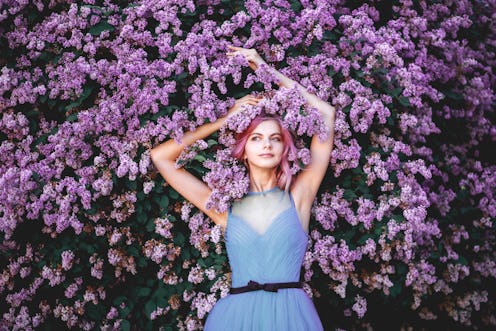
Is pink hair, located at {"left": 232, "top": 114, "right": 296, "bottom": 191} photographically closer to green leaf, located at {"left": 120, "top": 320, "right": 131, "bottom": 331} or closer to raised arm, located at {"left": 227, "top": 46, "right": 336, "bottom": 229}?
raised arm, located at {"left": 227, "top": 46, "right": 336, "bottom": 229}

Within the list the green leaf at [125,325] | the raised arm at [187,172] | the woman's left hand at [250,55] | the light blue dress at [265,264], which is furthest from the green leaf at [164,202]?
the woman's left hand at [250,55]

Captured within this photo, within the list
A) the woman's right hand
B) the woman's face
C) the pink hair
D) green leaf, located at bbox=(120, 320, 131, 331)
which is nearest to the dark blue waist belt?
the pink hair

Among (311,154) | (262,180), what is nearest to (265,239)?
(262,180)

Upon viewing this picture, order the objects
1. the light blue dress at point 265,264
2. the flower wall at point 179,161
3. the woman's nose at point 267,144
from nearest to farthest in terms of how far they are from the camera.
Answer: the light blue dress at point 265,264, the woman's nose at point 267,144, the flower wall at point 179,161

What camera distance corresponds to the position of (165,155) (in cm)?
351

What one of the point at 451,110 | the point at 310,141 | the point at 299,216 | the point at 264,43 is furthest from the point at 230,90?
the point at 451,110

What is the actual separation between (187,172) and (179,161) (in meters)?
0.10

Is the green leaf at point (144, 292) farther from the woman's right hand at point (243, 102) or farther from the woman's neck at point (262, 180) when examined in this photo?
the woman's right hand at point (243, 102)

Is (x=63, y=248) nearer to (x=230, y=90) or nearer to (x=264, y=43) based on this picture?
(x=230, y=90)

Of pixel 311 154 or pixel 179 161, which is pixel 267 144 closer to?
pixel 311 154

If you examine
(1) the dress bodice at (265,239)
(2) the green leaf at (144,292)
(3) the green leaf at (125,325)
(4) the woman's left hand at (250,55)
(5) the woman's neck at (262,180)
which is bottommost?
(3) the green leaf at (125,325)

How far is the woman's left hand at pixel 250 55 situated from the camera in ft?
12.0

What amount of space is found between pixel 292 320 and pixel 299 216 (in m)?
0.66

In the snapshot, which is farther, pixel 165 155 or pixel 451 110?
pixel 451 110
